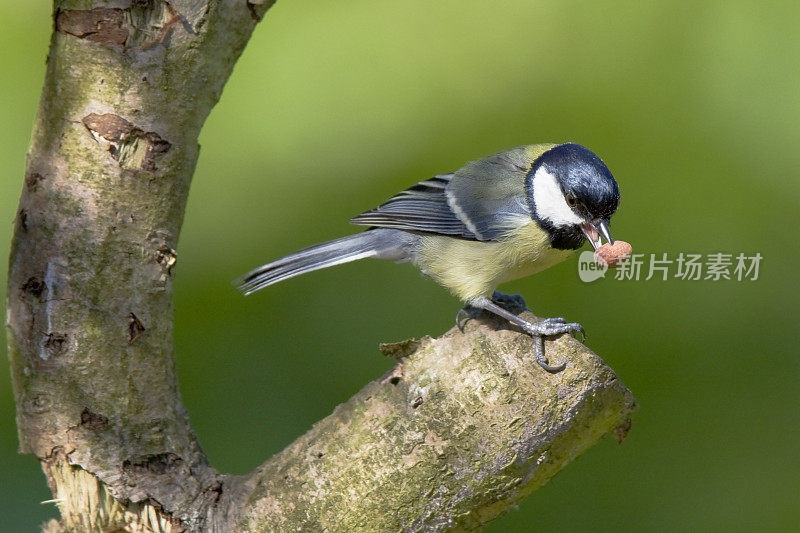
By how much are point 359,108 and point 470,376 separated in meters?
1.26

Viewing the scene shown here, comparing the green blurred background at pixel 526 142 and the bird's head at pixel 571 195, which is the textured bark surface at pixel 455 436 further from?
the green blurred background at pixel 526 142

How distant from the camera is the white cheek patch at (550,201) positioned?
6.39ft

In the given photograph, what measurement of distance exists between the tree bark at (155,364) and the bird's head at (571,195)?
0.47 meters

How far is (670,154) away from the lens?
7.63 feet

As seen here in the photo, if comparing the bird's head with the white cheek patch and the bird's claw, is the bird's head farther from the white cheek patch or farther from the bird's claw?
the bird's claw

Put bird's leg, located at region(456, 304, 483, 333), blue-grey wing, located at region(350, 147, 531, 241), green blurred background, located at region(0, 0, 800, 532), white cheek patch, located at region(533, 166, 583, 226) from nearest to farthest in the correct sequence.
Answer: bird's leg, located at region(456, 304, 483, 333) → white cheek patch, located at region(533, 166, 583, 226) → blue-grey wing, located at region(350, 147, 531, 241) → green blurred background, located at region(0, 0, 800, 532)

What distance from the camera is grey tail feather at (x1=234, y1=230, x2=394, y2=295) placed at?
2.01 metres

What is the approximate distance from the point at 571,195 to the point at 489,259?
27 cm

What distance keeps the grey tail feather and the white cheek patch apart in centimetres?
41

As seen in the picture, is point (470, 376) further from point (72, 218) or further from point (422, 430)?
point (72, 218)

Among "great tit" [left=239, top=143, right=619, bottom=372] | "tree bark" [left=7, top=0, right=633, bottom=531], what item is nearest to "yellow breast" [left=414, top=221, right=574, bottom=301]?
"great tit" [left=239, top=143, right=619, bottom=372]
